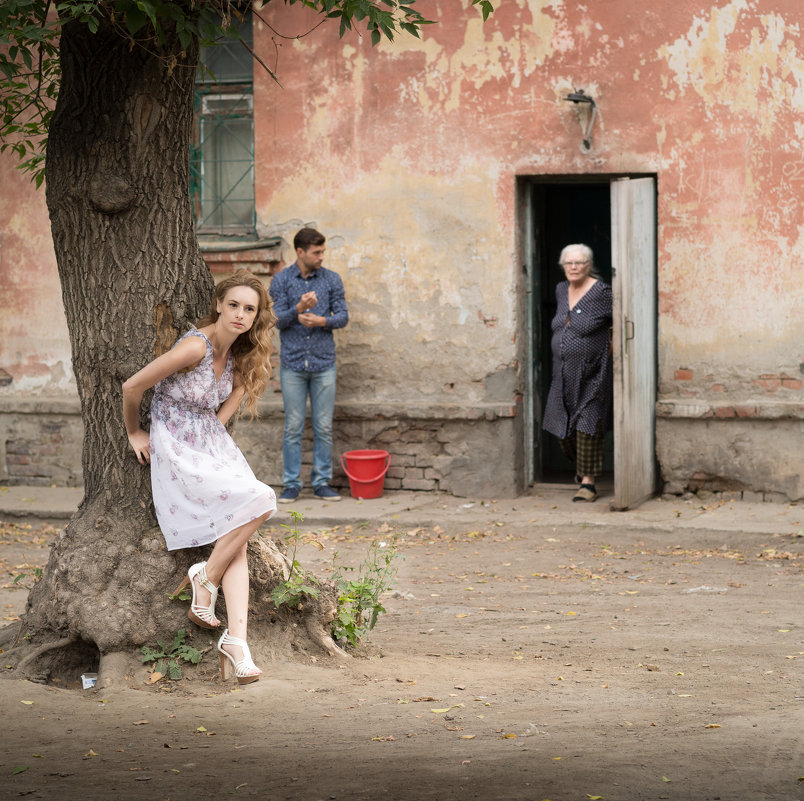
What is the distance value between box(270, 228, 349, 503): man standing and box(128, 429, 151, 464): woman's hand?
13.2 feet

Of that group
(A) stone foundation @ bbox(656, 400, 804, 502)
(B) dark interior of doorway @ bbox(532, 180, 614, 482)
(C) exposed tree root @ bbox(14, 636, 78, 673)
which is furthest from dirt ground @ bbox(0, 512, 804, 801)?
(B) dark interior of doorway @ bbox(532, 180, 614, 482)

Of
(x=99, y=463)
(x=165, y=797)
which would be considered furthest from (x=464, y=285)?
(x=165, y=797)

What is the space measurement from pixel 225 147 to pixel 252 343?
5.33 meters

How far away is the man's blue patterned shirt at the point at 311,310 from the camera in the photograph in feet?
28.8

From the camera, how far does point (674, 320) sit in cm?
858

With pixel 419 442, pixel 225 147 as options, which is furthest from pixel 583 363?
pixel 225 147

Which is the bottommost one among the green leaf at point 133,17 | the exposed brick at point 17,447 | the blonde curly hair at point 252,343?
the exposed brick at point 17,447

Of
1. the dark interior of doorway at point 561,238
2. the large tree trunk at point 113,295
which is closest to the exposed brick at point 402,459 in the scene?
the dark interior of doorway at point 561,238

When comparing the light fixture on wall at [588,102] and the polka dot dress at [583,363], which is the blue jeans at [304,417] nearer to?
the polka dot dress at [583,363]

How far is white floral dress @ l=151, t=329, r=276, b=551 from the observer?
14.8 ft

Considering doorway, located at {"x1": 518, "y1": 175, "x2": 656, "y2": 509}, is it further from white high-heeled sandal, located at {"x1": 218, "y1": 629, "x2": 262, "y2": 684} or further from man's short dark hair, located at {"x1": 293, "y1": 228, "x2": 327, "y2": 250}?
white high-heeled sandal, located at {"x1": 218, "y1": 629, "x2": 262, "y2": 684}

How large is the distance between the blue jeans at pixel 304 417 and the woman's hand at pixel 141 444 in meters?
4.15

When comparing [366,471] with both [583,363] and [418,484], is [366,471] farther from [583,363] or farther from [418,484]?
[583,363]

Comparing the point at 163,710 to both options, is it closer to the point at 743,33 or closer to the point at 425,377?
the point at 425,377
